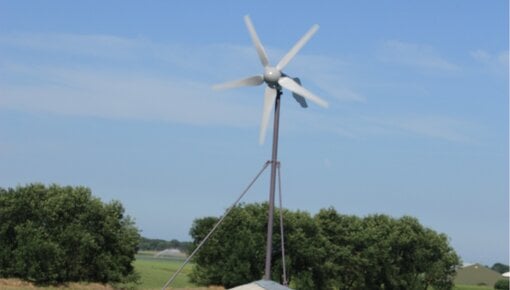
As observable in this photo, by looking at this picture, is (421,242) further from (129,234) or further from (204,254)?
(129,234)

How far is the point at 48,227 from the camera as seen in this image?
183 feet

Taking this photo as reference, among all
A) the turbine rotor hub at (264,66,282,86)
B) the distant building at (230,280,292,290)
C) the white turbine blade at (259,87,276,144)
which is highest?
the turbine rotor hub at (264,66,282,86)

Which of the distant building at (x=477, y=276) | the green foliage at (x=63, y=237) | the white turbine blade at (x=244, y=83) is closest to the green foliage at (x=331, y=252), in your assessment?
the green foliage at (x=63, y=237)

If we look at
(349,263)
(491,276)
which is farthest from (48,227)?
(491,276)

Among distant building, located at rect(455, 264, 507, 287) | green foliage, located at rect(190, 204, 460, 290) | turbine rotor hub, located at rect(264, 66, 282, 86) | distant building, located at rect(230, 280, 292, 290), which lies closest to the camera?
distant building, located at rect(230, 280, 292, 290)

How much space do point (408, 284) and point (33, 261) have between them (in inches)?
1269

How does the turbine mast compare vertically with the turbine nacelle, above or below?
below

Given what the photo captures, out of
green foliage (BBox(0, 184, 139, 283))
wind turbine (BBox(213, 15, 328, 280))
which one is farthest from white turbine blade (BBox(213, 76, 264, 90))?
green foliage (BBox(0, 184, 139, 283))

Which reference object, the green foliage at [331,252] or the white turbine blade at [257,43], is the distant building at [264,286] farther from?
the green foliage at [331,252]

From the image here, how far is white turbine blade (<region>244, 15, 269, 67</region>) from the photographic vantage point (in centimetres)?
3055

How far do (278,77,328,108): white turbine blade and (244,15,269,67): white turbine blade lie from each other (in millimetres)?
1241

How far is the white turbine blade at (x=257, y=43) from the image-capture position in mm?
30547

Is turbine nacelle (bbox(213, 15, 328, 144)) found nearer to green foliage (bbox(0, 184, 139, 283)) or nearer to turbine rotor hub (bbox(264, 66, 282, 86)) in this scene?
turbine rotor hub (bbox(264, 66, 282, 86))

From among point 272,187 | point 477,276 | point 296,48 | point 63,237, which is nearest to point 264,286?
point 272,187
